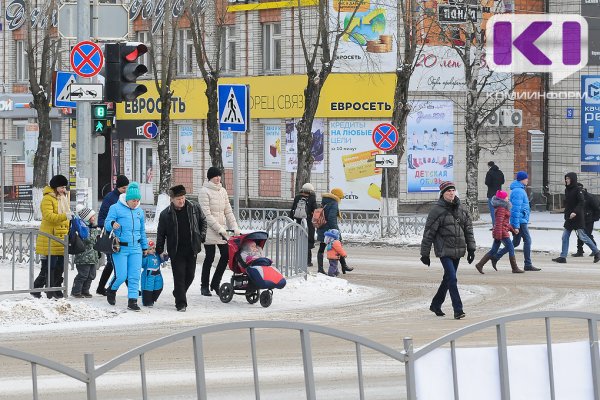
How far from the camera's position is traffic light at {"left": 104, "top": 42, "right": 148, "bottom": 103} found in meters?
18.7

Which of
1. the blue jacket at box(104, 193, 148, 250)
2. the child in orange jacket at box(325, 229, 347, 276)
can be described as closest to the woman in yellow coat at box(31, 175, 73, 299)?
the blue jacket at box(104, 193, 148, 250)

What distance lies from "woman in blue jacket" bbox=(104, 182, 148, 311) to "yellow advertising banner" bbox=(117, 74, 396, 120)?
24.3 meters

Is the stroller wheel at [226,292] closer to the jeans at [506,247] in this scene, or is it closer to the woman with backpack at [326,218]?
the woman with backpack at [326,218]

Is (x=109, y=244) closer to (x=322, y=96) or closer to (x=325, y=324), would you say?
(x=325, y=324)

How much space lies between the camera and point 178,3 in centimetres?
4347

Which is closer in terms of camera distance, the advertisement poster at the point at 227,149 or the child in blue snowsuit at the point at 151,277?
the child in blue snowsuit at the point at 151,277

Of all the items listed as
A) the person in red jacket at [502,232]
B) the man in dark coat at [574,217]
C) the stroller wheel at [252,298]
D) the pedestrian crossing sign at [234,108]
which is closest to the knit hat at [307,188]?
the person in red jacket at [502,232]

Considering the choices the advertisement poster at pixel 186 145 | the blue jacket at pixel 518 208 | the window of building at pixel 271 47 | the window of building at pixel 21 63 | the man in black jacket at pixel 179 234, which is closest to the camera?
the man in black jacket at pixel 179 234

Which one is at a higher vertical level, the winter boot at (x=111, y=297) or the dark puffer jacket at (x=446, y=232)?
the dark puffer jacket at (x=446, y=232)

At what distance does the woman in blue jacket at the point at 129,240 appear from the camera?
16203mm

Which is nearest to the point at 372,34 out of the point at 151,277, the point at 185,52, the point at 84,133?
Result: the point at 185,52

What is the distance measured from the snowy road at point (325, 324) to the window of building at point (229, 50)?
1631 cm

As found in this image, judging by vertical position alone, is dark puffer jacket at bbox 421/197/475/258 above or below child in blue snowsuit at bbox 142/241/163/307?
above

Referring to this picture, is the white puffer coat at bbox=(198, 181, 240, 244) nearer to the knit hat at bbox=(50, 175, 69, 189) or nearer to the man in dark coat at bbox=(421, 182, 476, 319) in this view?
the knit hat at bbox=(50, 175, 69, 189)
